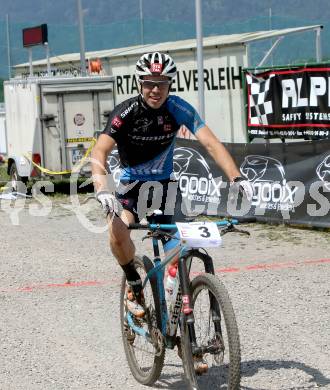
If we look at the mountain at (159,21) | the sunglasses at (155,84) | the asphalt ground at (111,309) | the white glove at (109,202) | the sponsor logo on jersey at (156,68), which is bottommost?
the asphalt ground at (111,309)

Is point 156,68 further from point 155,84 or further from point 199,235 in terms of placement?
point 199,235

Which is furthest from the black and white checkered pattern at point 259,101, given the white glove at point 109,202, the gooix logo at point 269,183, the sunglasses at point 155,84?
the white glove at point 109,202

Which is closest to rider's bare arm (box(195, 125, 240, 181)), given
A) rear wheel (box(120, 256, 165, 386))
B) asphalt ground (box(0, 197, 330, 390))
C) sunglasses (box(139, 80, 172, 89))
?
sunglasses (box(139, 80, 172, 89))

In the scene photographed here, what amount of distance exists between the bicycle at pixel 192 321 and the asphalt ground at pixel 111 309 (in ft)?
1.00

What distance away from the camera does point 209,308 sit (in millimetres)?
5137

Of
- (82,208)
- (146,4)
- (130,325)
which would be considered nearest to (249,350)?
(130,325)

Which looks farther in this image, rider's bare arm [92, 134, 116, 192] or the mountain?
the mountain

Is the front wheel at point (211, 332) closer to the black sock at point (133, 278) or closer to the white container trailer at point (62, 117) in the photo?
the black sock at point (133, 278)

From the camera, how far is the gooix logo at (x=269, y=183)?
12.3 metres

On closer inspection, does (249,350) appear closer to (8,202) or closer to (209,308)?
(209,308)

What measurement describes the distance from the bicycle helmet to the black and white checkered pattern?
8.57m

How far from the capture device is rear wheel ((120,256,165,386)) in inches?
223

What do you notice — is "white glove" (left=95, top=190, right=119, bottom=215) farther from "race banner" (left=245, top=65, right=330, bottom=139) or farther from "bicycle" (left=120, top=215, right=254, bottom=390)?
"race banner" (left=245, top=65, right=330, bottom=139)

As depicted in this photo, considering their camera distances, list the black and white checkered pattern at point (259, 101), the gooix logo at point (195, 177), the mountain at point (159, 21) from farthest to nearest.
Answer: the mountain at point (159, 21)
the black and white checkered pattern at point (259, 101)
the gooix logo at point (195, 177)
